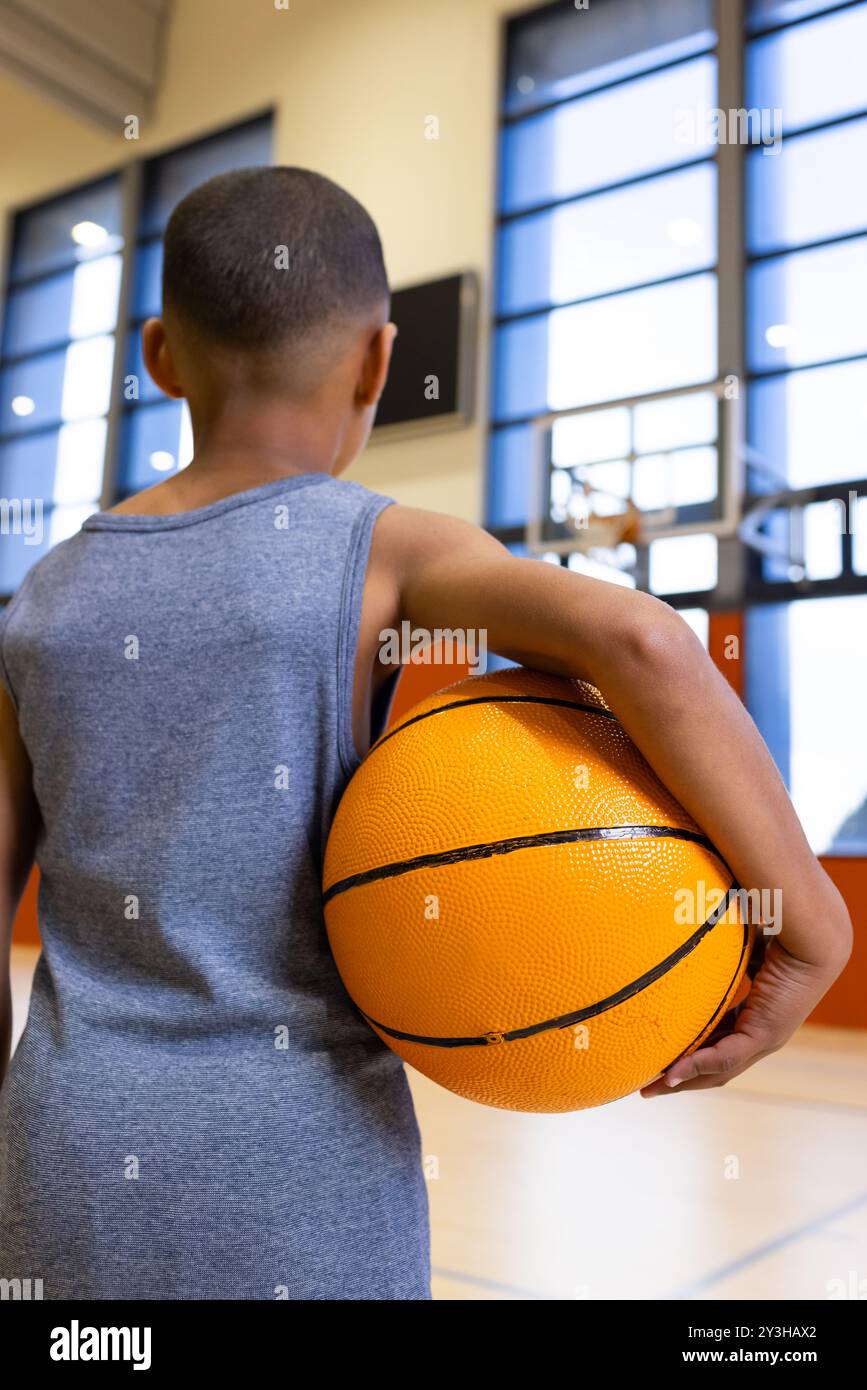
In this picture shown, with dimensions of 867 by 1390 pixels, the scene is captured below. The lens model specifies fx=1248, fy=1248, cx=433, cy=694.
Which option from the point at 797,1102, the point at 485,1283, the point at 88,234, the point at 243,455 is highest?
the point at 88,234

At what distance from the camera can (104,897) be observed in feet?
2.46

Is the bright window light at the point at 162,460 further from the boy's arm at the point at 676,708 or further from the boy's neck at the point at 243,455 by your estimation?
the boy's arm at the point at 676,708

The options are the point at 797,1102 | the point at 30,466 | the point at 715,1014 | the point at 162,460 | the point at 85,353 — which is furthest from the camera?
the point at 30,466

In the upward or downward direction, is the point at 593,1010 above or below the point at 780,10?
below

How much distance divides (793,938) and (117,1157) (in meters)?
0.39

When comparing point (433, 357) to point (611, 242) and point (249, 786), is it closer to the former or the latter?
point (611, 242)

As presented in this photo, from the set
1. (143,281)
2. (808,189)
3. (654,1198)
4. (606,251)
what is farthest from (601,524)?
(143,281)

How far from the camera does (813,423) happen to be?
5.68 metres

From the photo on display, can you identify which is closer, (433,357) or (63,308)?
(433,357)

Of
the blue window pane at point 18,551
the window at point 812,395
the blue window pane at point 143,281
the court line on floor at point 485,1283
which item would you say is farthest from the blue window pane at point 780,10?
the court line on floor at point 485,1283

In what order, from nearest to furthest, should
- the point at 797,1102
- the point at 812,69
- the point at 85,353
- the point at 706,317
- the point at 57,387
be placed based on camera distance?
1. the point at 797,1102
2. the point at 812,69
3. the point at 706,317
4. the point at 85,353
5. the point at 57,387

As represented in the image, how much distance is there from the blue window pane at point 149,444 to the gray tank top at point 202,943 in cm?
731

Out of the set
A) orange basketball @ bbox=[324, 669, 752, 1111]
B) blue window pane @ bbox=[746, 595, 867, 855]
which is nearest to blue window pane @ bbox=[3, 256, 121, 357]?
blue window pane @ bbox=[746, 595, 867, 855]

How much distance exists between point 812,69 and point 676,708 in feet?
20.5
